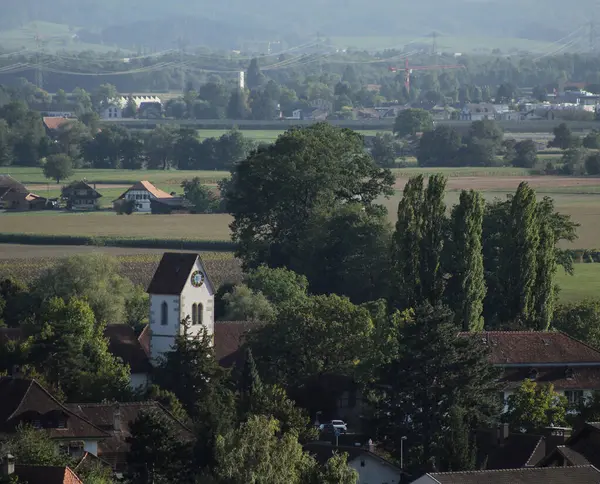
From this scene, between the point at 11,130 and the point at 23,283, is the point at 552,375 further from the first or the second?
the point at 11,130

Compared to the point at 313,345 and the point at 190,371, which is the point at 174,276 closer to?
the point at 190,371

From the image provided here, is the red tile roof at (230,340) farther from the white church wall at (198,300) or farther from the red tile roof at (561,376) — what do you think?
the red tile roof at (561,376)

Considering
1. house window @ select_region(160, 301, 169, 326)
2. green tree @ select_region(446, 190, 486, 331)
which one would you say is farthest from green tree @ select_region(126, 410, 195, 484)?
green tree @ select_region(446, 190, 486, 331)

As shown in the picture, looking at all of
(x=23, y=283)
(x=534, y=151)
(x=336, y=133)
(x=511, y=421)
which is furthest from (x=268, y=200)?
(x=534, y=151)

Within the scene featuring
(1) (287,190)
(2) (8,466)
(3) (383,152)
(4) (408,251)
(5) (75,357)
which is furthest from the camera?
(3) (383,152)

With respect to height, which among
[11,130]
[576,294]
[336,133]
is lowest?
[11,130]

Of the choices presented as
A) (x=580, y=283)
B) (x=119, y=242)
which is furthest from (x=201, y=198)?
(x=580, y=283)
